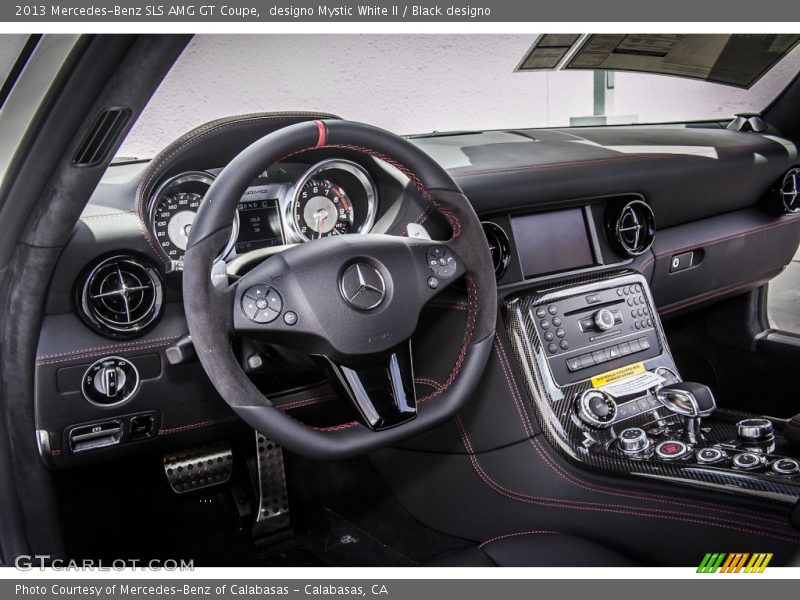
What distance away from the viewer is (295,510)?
2053 millimetres

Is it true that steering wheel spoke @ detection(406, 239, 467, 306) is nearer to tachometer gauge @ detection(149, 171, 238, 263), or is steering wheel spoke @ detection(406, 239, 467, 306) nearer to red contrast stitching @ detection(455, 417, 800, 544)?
tachometer gauge @ detection(149, 171, 238, 263)

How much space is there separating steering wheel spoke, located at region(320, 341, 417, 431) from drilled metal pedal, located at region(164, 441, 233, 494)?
2.37 ft

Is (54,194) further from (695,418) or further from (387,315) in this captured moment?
(695,418)

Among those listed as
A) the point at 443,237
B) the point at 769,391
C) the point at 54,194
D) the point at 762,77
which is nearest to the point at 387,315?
the point at 443,237

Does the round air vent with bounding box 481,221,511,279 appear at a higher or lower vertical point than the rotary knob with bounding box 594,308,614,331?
higher

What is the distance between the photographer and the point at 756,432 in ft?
5.44

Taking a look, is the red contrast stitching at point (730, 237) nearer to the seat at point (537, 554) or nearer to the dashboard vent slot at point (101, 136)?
the seat at point (537, 554)

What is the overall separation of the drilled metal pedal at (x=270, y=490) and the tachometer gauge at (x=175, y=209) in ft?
2.12

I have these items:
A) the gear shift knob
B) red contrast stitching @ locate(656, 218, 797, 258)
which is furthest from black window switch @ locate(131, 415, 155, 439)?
red contrast stitching @ locate(656, 218, 797, 258)

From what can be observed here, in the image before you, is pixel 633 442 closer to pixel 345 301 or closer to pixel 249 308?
pixel 345 301

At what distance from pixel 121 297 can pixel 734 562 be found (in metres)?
1.31

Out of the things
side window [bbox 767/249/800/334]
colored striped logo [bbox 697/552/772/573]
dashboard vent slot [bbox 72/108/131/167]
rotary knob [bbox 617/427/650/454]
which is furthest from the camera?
side window [bbox 767/249/800/334]

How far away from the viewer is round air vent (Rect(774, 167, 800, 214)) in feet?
8.64

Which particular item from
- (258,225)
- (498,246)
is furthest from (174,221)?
(498,246)
